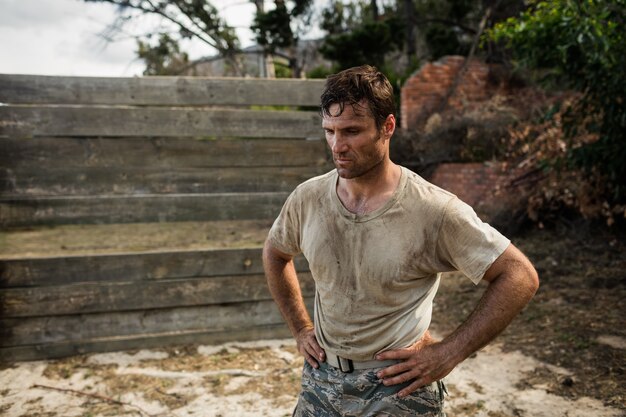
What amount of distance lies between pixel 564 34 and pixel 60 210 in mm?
4959

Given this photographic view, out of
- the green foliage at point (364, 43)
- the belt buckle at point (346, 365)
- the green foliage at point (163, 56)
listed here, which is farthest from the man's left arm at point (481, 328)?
the green foliage at point (163, 56)

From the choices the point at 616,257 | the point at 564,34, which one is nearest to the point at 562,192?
the point at 616,257

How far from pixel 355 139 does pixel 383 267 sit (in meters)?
0.46

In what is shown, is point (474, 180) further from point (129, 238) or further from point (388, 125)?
point (388, 125)

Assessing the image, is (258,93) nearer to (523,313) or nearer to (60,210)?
(60,210)

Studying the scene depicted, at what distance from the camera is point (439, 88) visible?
12.7 meters

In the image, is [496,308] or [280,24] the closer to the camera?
[496,308]

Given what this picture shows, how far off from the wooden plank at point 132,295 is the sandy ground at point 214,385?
40 cm

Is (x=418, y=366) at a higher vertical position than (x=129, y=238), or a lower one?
higher

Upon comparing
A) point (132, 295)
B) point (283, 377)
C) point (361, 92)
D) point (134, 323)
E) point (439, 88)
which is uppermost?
point (439, 88)

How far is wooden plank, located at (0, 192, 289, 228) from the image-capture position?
14.8ft

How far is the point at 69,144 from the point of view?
457 cm

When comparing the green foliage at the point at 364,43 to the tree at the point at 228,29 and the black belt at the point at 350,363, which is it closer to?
the tree at the point at 228,29

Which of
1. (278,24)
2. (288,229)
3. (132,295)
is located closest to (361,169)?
(288,229)
